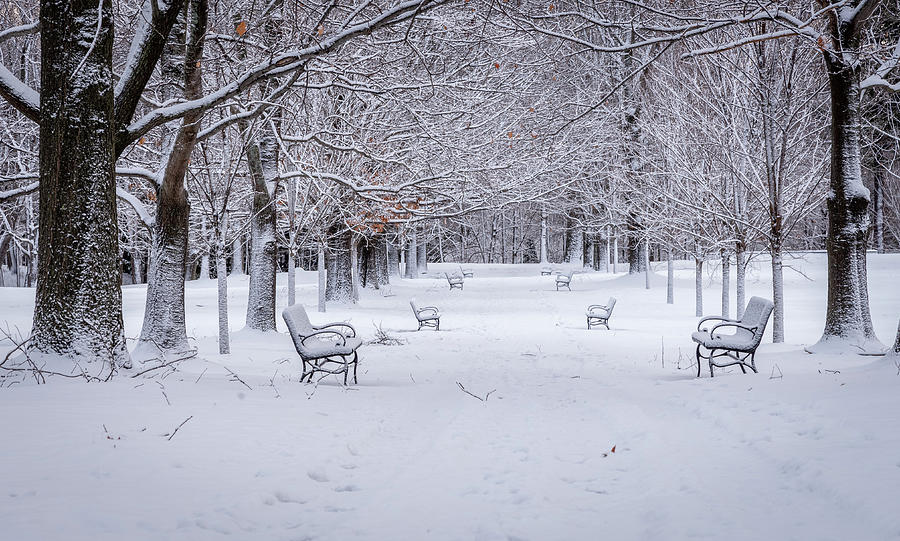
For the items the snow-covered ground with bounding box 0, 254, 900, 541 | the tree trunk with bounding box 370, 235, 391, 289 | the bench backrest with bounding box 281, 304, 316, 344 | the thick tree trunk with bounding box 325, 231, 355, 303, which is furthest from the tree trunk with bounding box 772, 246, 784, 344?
the tree trunk with bounding box 370, 235, 391, 289

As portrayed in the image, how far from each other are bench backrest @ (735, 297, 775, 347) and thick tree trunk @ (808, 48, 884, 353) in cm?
144

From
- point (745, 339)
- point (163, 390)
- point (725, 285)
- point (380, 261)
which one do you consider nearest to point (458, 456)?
point (163, 390)

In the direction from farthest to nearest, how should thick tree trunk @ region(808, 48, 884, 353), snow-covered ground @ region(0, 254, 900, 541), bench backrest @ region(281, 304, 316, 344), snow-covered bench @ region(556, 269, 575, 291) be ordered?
snow-covered bench @ region(556, 269, 575, 291), thick tree trunk @ region(808, 48, 884, 353), bench backrest @ region(281, 304, 316, 344), snow-covered ground @ region(0, 254, 900, 541)

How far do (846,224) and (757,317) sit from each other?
8.00 ft

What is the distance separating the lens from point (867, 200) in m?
9.20

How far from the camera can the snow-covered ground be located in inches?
138

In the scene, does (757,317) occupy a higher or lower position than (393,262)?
lower

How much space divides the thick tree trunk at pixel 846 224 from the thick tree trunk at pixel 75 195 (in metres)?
9.66

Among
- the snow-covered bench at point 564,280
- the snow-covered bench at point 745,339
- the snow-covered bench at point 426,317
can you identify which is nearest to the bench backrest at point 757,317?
the snow-covered bench at point 745,339

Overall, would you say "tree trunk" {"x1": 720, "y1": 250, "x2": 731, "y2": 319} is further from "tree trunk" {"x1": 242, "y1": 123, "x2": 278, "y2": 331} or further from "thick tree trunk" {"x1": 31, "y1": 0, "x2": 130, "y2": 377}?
"thick tree trunk" {"x1": 31, "y1": 0, "x2": 130, "y2": 377}

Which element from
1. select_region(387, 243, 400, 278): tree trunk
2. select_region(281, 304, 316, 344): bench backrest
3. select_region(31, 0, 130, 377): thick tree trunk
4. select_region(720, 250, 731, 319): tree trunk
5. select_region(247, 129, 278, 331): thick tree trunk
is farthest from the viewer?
select_region(387, 243, 400, 278): tree trunk

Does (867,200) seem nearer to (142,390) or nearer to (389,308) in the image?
(142,390)

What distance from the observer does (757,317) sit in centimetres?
833

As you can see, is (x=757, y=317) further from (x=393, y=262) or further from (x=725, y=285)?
(x=393, y=262)
